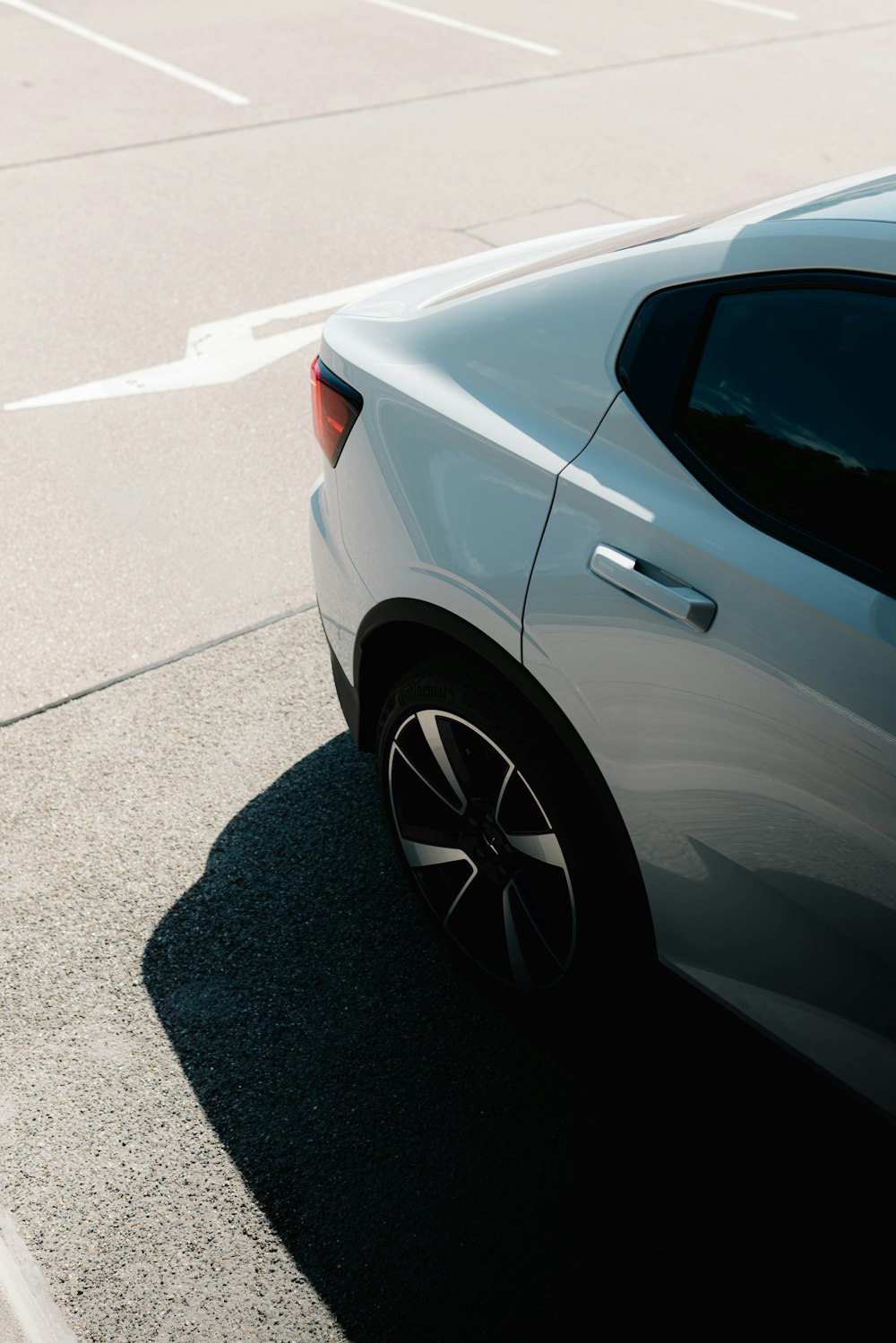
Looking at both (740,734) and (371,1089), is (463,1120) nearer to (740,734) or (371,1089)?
(371,1089)

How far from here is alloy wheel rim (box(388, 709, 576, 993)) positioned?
2.52m

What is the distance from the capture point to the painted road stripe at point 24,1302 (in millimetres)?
2186

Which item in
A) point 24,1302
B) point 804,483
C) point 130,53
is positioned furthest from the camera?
point 130,53

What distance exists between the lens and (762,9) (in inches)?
544

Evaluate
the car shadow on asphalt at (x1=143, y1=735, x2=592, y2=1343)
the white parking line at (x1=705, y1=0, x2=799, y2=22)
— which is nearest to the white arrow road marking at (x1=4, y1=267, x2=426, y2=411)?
the car shadow on asphalt at (x1=143, y1=735, x2=592, y2=1343)

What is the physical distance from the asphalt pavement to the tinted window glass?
1036 mm

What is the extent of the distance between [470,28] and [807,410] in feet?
39.1

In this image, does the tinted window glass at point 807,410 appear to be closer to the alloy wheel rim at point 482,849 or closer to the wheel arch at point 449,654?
the wheel arch at point 449,654

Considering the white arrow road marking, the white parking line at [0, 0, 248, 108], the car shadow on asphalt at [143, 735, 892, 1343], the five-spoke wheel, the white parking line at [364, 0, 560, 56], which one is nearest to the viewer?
the car shadow on asphalt at [143, 735, 892, 1343]

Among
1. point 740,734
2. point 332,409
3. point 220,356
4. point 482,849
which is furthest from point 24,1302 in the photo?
point 220,356

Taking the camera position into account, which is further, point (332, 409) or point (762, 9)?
point (762, 9)

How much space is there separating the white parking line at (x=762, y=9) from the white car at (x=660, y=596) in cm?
1310

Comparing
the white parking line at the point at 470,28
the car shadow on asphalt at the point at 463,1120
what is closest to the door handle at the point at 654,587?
the car shadow on asphalt at the point at 463,1120

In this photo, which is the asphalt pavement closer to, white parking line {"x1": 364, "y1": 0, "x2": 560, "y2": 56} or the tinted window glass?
the tinted window glass
